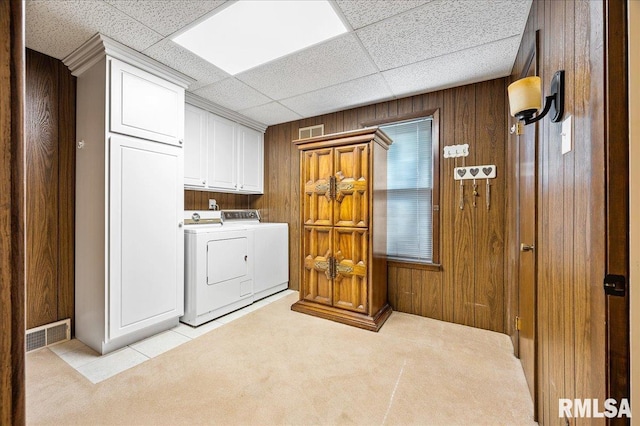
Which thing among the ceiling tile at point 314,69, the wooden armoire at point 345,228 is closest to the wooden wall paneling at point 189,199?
the wooden armoire at point 345,228

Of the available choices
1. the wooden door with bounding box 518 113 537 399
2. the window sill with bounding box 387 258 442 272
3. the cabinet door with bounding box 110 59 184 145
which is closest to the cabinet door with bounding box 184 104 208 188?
the cabinet door with bounding box 110 59 184 145

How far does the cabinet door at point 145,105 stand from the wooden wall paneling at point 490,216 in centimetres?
290

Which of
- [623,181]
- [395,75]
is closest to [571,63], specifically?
[623,181]

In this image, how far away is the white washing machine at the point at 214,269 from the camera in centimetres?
273

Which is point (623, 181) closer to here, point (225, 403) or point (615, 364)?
point (615, 364)

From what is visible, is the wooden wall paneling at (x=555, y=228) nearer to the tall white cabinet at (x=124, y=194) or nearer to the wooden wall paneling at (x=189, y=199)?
the tall white cabinet at (x=124, y=194)

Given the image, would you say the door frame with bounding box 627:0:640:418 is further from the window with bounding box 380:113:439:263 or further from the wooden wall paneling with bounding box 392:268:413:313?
the wooden wall paneling with bounding box 392:268:413:313

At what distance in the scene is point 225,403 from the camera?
1.66 metres

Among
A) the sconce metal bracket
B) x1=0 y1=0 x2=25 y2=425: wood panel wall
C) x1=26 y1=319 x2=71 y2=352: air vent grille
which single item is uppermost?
the sconce metal bracket

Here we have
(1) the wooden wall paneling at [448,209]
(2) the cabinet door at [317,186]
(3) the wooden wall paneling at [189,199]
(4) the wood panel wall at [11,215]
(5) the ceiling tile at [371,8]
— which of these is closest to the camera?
(4) the wood panel wall at [11,215]

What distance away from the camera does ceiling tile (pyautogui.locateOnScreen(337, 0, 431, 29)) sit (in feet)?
5.64

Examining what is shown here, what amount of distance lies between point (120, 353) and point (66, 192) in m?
1.46

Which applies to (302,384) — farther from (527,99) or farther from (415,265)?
(527,99)

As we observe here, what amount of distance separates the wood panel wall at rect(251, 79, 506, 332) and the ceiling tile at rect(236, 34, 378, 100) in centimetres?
85
